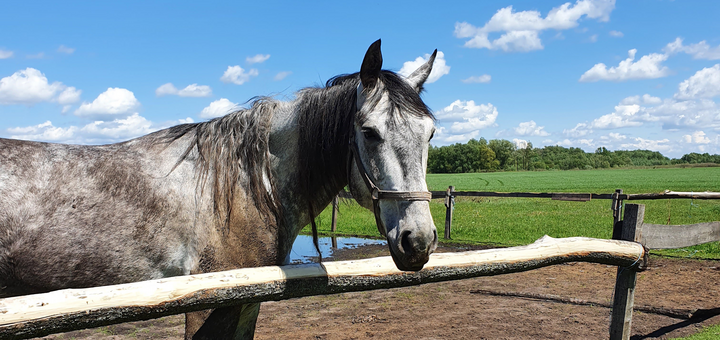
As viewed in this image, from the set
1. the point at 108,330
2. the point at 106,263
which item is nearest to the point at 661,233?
the point at 106,263

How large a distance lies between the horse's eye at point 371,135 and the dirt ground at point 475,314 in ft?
11.3

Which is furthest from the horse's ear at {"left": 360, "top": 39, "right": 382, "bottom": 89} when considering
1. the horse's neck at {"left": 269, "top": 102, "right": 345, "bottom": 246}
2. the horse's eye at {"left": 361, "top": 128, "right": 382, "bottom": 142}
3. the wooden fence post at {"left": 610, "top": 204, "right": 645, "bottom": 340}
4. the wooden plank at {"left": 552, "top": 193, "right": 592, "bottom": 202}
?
the wooden plank at {"left": 552, "top": 193, "right": 592, "bottom": 202}

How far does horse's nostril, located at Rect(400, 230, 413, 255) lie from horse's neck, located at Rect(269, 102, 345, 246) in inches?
34.5

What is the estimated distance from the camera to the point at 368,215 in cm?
1936

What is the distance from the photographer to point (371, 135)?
2.26m

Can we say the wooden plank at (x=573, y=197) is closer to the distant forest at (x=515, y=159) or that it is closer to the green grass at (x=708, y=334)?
the green grass at (x=708, y=334)

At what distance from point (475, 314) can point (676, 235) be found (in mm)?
2722

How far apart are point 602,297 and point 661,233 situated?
6.61 feet

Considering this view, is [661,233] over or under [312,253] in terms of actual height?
over

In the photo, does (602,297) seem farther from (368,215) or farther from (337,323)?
(368,215)

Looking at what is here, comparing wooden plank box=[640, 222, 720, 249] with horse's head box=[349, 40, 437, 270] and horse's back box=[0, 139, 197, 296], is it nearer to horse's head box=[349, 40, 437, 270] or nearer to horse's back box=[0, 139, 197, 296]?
horse's head box=[349, 40, 437, 270]

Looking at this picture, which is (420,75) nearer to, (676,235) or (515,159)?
(676,235)

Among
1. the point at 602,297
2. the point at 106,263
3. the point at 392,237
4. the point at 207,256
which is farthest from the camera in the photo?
the point at 602,297

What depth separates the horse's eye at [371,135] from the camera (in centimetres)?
221
